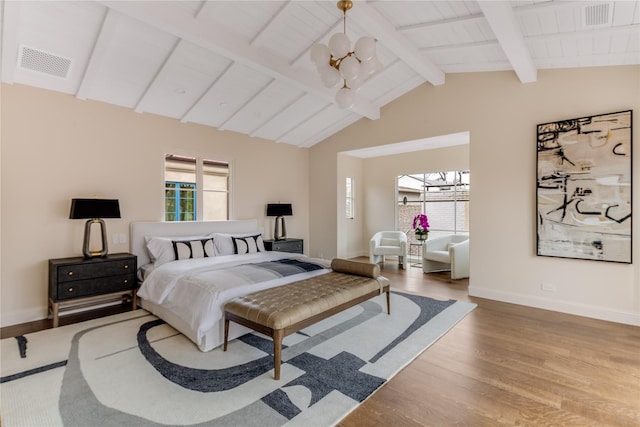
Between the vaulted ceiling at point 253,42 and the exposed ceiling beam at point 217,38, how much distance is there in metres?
0.01

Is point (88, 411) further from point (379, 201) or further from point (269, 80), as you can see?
point (379, 201)

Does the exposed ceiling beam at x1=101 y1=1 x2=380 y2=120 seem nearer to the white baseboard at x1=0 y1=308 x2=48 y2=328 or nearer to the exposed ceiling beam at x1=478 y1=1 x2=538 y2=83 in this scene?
the exposed ceiling beam at x1=478 y1=1 x2=538 y2=83

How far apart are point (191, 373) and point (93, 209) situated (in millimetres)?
2516

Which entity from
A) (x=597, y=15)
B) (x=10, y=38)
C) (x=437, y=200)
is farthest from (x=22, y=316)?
(x=437, y=200)

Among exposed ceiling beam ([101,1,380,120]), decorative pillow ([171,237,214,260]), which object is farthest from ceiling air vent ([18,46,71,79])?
decorative pillow ([171,237,214,260])

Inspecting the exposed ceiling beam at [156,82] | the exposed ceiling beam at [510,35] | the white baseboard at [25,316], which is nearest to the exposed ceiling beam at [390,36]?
the exposed ceiling beam at [510,35]

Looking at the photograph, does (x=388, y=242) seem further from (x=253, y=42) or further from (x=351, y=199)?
(x=253, y=42)

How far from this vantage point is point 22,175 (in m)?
3.57

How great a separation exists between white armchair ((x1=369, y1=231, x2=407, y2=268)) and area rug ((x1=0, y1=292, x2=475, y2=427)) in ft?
9.62

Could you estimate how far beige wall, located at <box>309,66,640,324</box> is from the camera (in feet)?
11.8

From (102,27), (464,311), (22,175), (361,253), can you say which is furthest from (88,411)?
(361,253)

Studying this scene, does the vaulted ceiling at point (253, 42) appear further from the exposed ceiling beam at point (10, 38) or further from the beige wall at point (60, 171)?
the beige wall at point (60, 171)

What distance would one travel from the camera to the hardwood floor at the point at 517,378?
6.48 feet

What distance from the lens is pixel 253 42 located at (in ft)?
11.7
